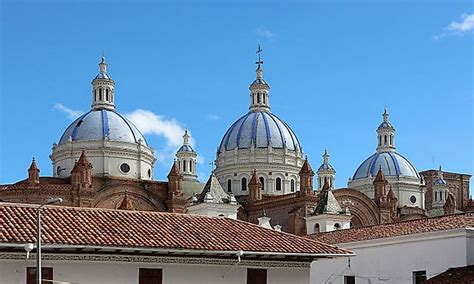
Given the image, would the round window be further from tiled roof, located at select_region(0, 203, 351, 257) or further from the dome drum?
tiled roof, located at select_region(0, 203, 351, 257)

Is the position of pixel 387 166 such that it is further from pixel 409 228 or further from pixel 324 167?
pixel 409 228

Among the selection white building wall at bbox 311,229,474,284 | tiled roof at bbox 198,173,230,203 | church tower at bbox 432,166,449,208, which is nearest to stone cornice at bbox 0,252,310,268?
white building wall at bbox 311,229,474,284

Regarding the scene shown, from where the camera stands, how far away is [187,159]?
268 ft

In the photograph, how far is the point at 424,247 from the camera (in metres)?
32.0

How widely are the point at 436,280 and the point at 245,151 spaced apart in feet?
148

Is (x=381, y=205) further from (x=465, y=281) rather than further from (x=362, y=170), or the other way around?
(x=465, y=281)

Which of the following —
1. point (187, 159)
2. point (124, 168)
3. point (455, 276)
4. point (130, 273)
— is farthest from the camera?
point (187, 159)

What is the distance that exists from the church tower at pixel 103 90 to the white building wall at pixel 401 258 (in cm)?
3676

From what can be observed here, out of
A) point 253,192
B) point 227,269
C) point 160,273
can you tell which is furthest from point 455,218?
point 253,192

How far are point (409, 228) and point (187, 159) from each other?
49332 mm

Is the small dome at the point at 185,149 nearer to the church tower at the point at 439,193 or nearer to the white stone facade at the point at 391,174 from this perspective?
the white stone facade at the point at 391,174

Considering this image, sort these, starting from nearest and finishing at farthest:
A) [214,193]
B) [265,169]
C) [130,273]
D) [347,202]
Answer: [130,273] < [214,193] < [347,202] < [265,169]

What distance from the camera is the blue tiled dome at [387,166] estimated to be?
83162 millimetres

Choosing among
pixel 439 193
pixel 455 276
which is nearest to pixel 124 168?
pixel 439 193
